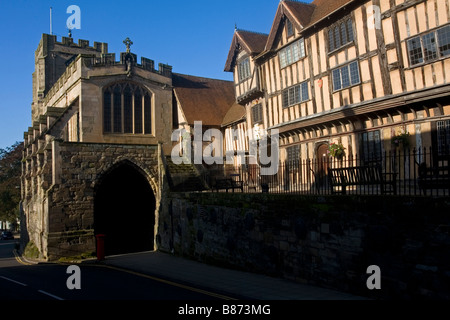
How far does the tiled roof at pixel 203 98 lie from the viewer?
26.2 m

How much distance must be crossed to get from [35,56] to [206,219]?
113 ft

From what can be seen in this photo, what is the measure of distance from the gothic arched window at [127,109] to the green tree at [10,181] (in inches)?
825

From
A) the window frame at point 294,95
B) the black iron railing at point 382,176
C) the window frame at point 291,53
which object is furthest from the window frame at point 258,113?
the black iron railing at point 382,176

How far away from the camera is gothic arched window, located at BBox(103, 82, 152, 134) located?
23891 mm

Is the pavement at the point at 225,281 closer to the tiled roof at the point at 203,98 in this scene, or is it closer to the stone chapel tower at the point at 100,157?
the stone chapel tower at the point at 100,157

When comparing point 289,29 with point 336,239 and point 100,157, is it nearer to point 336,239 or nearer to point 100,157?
point 100,157

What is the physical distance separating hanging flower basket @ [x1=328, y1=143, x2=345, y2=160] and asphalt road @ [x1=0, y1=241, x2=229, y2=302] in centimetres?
855

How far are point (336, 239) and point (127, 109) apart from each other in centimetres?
1852

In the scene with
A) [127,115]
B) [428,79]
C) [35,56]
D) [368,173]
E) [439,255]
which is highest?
[35,56]

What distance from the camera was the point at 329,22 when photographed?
16.3 m

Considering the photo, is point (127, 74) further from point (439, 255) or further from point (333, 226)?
point (439, 255)
